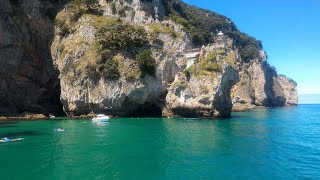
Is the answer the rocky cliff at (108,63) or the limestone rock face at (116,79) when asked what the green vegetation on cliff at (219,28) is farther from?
the limestone rock face at (116,79)

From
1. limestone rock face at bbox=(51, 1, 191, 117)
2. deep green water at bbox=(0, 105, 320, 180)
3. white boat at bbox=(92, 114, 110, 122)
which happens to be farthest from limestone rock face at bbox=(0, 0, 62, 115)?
deep green water at bbox=(0, 105, 320, 180)

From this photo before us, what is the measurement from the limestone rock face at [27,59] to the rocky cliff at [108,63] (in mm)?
213

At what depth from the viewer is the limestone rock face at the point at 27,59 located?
72.3 metres

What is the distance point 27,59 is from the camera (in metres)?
75.8

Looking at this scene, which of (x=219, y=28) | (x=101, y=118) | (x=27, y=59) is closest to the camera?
(x=101, y=118)

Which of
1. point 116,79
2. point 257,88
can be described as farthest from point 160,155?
point 257,88

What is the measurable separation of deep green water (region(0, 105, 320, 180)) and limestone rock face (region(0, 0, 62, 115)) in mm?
33310

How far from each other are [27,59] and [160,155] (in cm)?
5683

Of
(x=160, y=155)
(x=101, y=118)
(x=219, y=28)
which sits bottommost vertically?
(x=160, y=155)

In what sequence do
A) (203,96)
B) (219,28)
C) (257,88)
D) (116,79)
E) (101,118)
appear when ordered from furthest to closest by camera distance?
(219,28) < (257,88) < (116,79) < (203,96) < (101,118)

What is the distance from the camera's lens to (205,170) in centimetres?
2448

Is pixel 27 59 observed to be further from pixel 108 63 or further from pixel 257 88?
pixel 257 88

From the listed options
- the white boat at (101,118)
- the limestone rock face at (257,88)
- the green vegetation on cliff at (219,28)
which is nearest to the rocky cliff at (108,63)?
the white boat at (101,118)

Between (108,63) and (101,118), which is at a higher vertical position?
(108,63)
